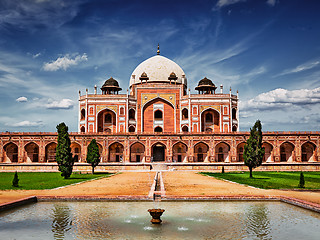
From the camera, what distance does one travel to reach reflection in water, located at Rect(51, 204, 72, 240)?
734 cm

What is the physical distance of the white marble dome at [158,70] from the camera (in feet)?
157

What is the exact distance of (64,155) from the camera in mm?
21922

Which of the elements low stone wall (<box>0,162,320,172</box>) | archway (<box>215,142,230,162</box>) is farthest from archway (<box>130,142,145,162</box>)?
archway (<box>215,142,230,162</box>)

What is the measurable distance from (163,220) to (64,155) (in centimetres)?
1497

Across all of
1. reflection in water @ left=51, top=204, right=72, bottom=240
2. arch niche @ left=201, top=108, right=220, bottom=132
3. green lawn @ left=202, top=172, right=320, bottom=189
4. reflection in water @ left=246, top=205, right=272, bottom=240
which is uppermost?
arch niche @ left=201, top=108, right=220, bottom=132

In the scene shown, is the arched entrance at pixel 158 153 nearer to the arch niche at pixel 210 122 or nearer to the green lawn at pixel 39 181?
the arch niche at pixel 210 122

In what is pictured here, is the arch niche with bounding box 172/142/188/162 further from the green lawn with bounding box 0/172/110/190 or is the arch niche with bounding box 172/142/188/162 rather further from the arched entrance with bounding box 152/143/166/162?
the green lawn with bounding box 0/172/110/190

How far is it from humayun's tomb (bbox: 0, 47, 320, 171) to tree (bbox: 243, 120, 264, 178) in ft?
22.6

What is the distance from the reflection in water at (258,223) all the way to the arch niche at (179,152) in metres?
28.7

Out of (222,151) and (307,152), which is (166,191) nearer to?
(222,151)

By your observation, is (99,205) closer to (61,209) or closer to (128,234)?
(61,209)

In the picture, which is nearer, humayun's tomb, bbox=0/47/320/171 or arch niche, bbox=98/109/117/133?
humayun's tomb, bbox=0/47/320/171

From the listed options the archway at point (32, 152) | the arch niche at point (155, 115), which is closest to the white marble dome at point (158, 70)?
the arch niche at point (155, 115)

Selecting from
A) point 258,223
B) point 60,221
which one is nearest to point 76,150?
point 60,221
